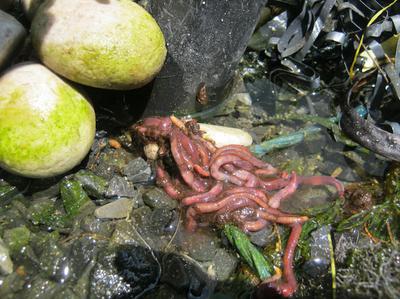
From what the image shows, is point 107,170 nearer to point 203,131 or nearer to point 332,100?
point 203,131

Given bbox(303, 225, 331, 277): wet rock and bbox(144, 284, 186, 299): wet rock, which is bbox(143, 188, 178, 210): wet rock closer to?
bbox(144, 284, 186, 299): wet rock

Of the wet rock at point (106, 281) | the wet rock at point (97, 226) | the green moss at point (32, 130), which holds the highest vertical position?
the green moss at point (32, 130)

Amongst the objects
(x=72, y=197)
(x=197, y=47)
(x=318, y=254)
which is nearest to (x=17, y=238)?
(x=72, y=197)

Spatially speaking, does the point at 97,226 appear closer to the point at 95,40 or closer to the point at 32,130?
the point at 32,130

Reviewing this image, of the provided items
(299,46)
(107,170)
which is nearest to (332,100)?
(299,46)

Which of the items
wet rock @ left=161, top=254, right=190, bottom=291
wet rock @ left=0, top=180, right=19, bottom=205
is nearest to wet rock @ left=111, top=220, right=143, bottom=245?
wet rock @ left=161, top=254, right=190, bottom=291

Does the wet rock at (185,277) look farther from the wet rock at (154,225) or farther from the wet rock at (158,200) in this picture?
the wet rock at (158,200)

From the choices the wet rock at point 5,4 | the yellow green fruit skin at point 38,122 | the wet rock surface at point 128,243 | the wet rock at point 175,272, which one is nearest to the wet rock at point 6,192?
the wet rock surface at point 128,243
